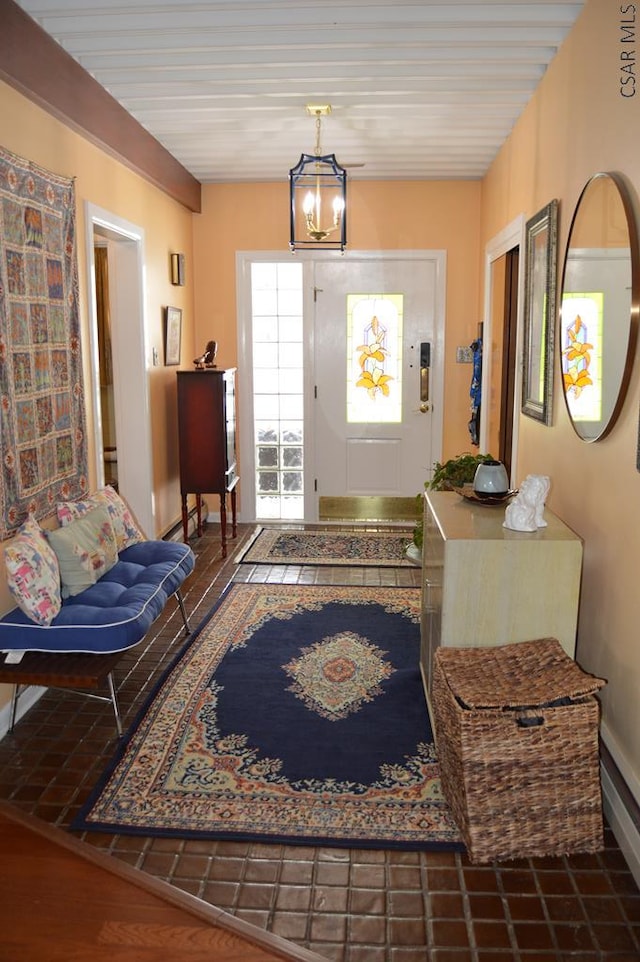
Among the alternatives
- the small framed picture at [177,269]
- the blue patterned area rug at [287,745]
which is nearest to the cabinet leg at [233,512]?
the small framed picture at [177,269]

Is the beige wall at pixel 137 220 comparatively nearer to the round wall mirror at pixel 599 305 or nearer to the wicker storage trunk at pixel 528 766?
the wicker storage trunk at pixel 528 766

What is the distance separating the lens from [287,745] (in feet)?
9.62

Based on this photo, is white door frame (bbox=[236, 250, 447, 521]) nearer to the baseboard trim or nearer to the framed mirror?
the framed mirror

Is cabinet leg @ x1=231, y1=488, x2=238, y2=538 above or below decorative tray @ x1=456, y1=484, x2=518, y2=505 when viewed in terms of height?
below

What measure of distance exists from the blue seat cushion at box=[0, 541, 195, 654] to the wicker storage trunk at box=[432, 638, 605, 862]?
4.30 feet

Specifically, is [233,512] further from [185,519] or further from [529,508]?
[529,508]

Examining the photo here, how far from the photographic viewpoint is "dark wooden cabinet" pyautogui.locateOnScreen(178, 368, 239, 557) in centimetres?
542

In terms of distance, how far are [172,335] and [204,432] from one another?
0.80m

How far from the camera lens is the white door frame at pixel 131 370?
4.89 m

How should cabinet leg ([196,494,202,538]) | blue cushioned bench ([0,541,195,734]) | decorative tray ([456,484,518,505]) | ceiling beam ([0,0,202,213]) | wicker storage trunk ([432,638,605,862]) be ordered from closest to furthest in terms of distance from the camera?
wicker storage trunk ([432,638,605,862]) → blue cushioned bench ([0,541,195,734]) → ceiling beam ([0,0,202,213]) → decorative tray ([456,484,518,505]) → cabinet leg ([196,494,202,538])

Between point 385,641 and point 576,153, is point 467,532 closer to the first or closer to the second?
point 385,641

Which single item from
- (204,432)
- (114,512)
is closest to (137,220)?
(204,432)

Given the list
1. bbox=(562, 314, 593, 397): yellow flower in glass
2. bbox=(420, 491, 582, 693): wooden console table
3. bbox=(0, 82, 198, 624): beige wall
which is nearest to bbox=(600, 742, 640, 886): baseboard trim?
bbox=(420, 491, 582, 693): wooden console table

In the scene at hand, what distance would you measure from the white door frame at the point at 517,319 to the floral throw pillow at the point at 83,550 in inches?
89.6
